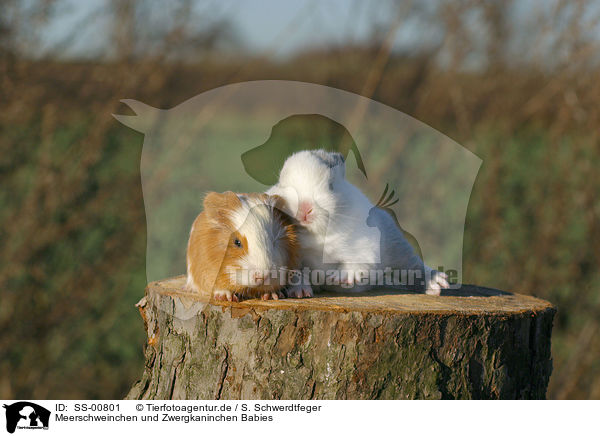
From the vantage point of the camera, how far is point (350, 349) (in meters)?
2.95

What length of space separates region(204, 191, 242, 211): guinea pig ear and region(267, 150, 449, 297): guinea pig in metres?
0.25

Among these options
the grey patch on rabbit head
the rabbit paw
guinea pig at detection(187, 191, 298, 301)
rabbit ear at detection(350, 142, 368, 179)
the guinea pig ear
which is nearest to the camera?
guinea pig at detection(187, 191, 298, 301)

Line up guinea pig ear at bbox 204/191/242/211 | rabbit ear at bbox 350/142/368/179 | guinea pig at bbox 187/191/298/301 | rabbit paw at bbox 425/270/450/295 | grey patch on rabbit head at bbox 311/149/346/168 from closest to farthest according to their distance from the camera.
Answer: guinea pig at bbox 187/191/298/301
guinea pig ear at bbox 204/191/242/211
grey patch on rabbit head at bbox 311/149/346/168
rabbit ear at bbox 350/142/368/179
rabbit paw at bbox 425/270/450/295

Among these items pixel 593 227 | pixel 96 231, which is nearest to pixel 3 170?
pixel 96 231

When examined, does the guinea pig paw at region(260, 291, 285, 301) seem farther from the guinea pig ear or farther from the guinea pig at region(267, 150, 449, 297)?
the guinea pig ear

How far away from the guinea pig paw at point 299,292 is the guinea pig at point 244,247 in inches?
2.1

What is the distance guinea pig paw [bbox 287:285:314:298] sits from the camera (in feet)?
10.6

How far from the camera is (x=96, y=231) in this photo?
20.4ft

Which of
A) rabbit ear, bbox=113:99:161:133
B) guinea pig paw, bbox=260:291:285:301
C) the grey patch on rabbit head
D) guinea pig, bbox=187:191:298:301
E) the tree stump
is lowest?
the tree stump

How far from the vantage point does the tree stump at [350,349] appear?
2.96m

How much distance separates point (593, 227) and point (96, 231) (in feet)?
18.1
